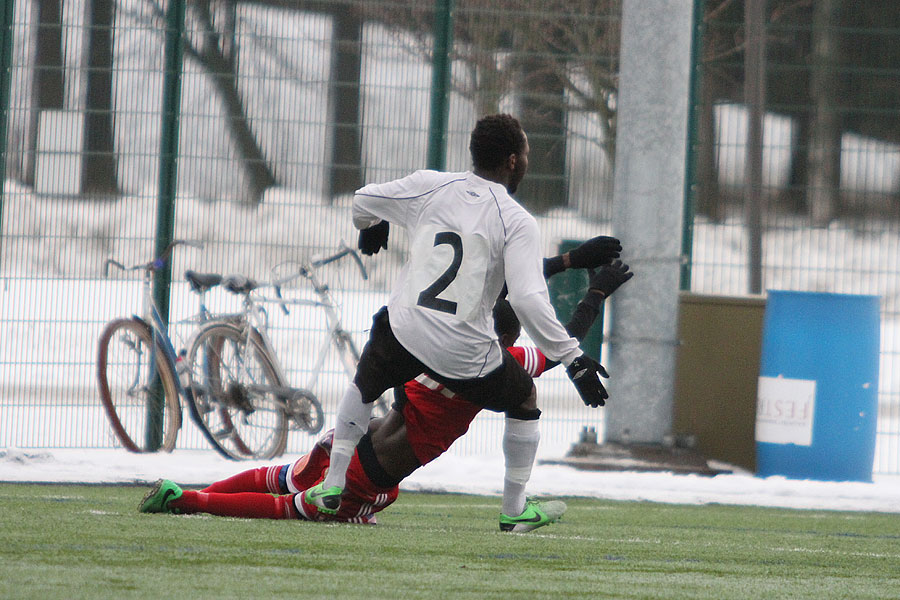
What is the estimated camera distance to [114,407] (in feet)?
28.4

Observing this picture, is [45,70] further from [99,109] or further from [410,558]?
[410,558]

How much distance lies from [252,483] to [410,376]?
2.58ft

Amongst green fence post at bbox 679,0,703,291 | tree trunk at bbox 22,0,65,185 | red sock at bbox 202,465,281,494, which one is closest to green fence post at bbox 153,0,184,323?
tree trunk at bbox 22,0,65,185

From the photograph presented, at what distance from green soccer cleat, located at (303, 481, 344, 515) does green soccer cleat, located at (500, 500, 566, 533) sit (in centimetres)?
65

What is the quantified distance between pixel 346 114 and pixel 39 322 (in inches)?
86.2

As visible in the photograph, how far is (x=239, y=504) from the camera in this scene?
5.25 metres

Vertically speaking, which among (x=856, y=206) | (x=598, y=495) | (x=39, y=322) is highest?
(x=856, y=206)

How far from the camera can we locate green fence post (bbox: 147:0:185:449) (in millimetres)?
8867

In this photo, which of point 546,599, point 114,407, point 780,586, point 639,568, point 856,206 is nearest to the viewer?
point 546,599

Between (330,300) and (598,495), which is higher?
(330,300)

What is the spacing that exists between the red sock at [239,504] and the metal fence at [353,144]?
11.9 feet

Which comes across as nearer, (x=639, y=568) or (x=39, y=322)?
(x=639, y=568)

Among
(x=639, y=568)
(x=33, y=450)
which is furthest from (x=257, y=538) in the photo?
(x=33, y=450)

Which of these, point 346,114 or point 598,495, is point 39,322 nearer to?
point 346,114
